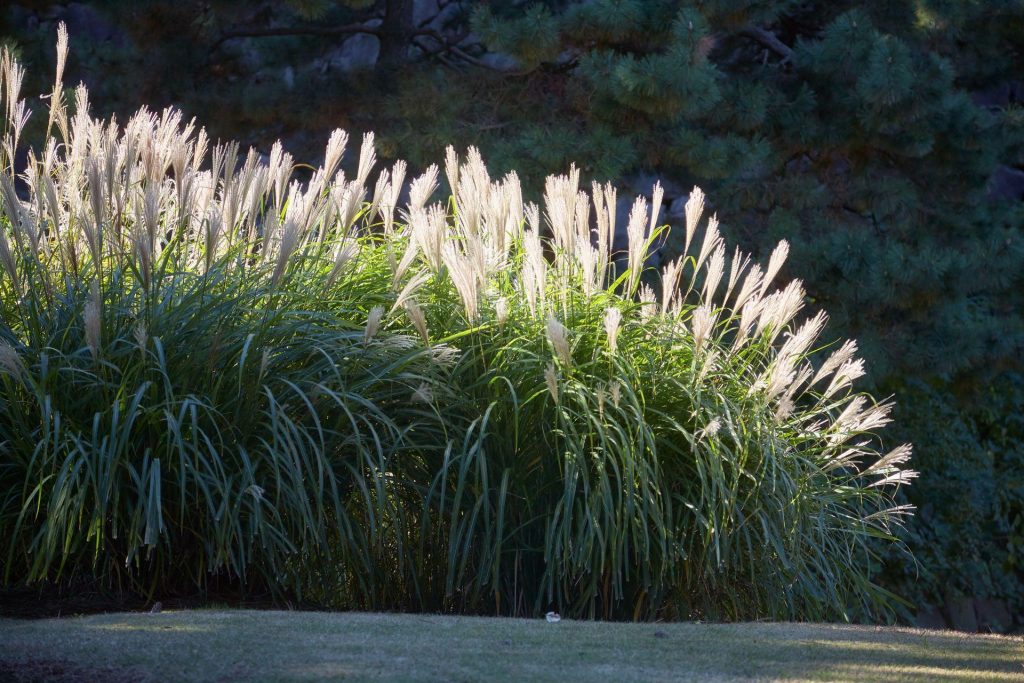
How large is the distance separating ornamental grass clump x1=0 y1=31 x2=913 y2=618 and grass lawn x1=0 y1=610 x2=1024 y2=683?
58cm

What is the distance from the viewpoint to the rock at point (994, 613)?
10602 millimetres

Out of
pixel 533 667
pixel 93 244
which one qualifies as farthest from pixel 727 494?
pixel 93 244

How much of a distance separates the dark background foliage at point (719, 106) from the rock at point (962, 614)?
377mm

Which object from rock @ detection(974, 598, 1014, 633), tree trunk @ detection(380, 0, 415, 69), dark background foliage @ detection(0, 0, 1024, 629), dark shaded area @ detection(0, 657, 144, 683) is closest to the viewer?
dark shaded area @ detection(0, 657, 144, 683)

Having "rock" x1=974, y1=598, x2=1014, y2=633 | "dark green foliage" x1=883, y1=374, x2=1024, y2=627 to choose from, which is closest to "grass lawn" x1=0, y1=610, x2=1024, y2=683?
"dark green foliage" x1=883, y1=374, x2=1024, y2=627

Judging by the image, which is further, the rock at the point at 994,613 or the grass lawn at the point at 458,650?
the rock at the point at 994,613

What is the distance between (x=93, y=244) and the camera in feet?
12.0

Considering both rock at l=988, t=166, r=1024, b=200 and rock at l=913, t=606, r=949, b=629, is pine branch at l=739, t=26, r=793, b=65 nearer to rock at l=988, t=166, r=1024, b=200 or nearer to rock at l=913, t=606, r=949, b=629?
rock at l=988, t=166, r=1024, b=200

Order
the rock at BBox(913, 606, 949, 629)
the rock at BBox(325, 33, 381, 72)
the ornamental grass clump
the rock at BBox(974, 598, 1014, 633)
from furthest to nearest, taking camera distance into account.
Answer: the rock at BBox(974, 598, 1014, 633) → the rock at BBox(913, 606, 949, 629) → the rock at BBox(325, 33, 381, 72) → the ornamental grass clump

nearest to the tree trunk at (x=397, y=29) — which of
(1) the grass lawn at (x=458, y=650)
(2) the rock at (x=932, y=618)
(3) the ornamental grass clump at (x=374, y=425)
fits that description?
(3) the ornamental grass clump at (x=374, y=425)

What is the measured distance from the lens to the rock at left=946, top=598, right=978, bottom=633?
10.3 m

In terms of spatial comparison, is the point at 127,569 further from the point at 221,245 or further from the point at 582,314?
the point at 582,314

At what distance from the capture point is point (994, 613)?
1071 cm

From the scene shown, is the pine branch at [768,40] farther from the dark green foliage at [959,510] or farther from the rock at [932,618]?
the rock at [932,618]
